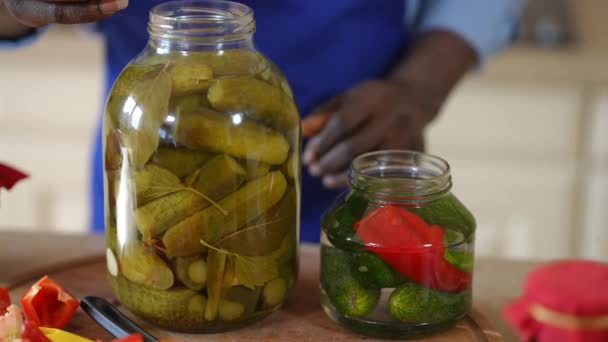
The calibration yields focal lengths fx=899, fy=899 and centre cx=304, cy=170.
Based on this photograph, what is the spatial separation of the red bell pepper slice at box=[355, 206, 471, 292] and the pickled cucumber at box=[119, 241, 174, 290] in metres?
0.16

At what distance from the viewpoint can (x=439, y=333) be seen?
0.79 meters

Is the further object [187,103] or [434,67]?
[434,67]

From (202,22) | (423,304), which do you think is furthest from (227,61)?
(423,304)

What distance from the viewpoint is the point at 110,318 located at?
771mm

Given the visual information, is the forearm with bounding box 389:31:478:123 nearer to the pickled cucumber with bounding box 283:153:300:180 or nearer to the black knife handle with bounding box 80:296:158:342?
the pickled cucumber with bounding box 283:153:300:180

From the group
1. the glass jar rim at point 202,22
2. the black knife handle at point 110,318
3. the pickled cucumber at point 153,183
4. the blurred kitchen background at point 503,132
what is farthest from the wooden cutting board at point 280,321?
the blurred kitchen background at point 503,132

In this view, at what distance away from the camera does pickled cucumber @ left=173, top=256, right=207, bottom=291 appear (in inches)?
28.2

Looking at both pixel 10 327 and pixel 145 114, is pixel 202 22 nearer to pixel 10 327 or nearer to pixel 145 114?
pixel 145 114

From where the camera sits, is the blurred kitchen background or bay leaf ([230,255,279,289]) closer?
bay leaf ([230,255,279,289])

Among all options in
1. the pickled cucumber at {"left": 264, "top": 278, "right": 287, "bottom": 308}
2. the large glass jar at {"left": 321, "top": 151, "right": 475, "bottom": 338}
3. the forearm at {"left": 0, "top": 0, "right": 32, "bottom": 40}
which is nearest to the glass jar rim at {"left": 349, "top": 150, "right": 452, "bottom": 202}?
the large glass jar at {"left": 321, "top": 151, "right": 475, "bottom": 338}

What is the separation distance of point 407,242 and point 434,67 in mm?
519

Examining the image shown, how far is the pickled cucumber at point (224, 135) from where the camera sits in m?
0.70

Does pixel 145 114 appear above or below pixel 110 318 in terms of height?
above

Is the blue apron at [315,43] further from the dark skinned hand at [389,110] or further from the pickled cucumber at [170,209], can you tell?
the pickled cucumber at [170,209]
